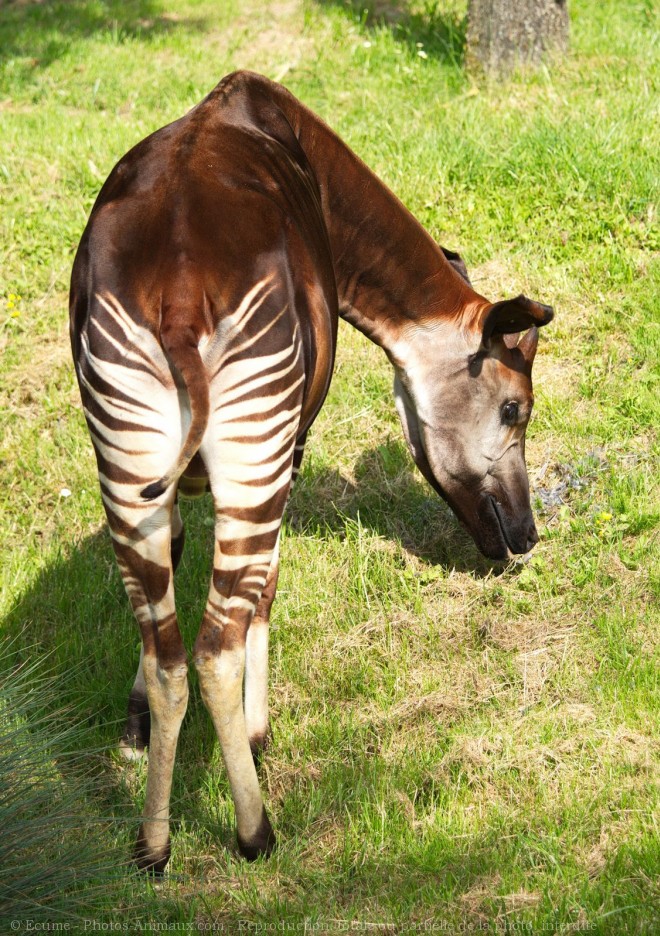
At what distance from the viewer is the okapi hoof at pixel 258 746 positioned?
3625mm

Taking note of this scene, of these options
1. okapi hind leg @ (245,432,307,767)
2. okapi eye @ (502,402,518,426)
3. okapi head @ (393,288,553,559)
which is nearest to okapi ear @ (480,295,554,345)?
okapi head @ (393,288,553,559)

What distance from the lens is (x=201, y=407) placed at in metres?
2.62

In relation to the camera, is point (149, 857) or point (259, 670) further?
point (259, 670)

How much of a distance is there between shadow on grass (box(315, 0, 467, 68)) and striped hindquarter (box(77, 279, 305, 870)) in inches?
211

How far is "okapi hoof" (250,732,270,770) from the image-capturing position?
3.62 m

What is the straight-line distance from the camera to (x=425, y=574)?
434 centimetres

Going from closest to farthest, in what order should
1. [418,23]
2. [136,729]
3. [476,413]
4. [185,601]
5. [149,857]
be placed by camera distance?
1. [149,857]
2. [136,729]
3. [476,413]
4. [185,601]
5. [418,23]

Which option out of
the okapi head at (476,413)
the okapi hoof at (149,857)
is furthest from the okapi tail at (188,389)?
the okapi head at (476,413)

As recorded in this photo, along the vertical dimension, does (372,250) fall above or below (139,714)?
above

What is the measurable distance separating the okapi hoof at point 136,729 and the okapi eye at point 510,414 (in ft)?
5.52

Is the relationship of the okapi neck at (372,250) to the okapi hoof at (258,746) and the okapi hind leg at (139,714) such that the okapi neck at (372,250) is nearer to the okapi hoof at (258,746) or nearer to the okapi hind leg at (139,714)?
the okapi hind leg at (139,714)

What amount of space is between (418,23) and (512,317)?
550 centimetres

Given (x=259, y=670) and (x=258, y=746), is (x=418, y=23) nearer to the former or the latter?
(x=259, y=670)

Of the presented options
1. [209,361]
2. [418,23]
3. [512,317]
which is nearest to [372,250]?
[512,317]
